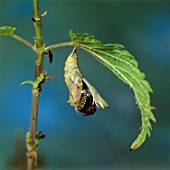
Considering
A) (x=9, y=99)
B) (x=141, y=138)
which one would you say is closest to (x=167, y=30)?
(x=9, y=99)

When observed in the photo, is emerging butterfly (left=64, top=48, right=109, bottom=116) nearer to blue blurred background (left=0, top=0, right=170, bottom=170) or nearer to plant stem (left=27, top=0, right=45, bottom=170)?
plant stem (left=27, top=0, right=45, bottom=170)

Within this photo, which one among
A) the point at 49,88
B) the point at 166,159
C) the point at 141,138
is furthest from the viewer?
the point at 166,159

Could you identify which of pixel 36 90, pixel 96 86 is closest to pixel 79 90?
pixel 36 90

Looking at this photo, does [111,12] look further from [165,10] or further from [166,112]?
[166,112]

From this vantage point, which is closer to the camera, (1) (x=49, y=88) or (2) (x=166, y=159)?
(1) (x=49, y=88)

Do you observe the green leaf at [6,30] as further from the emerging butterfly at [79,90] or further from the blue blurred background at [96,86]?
the blue blurred background at [96,86]

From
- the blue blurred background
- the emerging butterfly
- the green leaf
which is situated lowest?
the emerging butterfly

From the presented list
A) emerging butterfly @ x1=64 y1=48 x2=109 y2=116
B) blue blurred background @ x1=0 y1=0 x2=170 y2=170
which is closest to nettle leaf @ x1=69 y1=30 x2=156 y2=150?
emerging butterfly @ x1=64 y1=48 x2=109 y2=116
